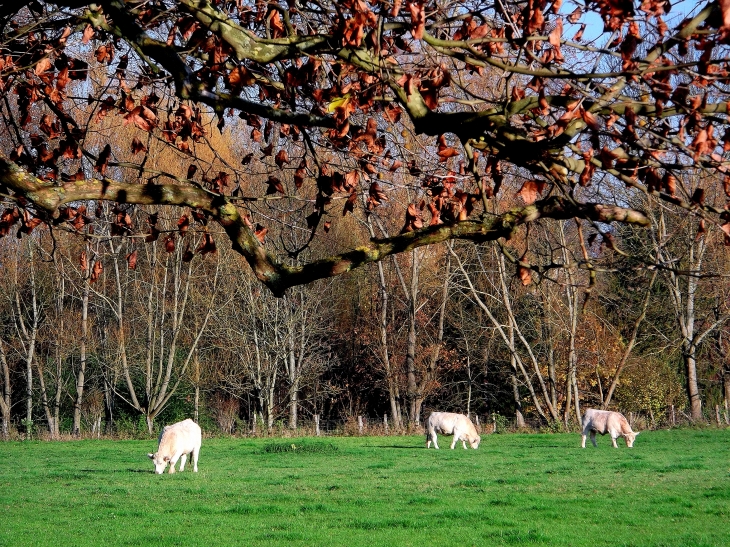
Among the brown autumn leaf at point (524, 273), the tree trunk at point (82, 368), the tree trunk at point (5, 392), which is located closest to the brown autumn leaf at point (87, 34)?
the brown autumn leaf at point (524, 273)

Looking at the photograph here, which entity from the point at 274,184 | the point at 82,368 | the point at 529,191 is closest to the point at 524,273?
the point at 529,191

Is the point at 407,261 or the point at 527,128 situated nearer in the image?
the point at 527,128

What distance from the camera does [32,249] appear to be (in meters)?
38.3

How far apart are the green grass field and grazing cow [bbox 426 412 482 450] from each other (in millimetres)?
2506

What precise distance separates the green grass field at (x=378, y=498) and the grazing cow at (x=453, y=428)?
2.51m

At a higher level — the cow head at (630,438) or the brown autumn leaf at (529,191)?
the brown autumn leaf at (529,191)

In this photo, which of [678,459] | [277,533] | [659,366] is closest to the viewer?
[277,533]

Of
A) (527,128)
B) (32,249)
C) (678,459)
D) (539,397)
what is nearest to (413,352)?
(539,397)

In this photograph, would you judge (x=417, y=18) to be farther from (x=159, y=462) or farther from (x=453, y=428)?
(x=453, y=428)

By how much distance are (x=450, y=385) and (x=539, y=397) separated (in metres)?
4.33

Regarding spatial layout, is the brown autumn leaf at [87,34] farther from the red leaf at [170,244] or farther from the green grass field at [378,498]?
the green grass field at [378,498]

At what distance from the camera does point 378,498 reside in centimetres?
1562

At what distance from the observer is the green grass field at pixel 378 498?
1173 cm

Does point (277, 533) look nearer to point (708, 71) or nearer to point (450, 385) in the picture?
point (708, 71)
